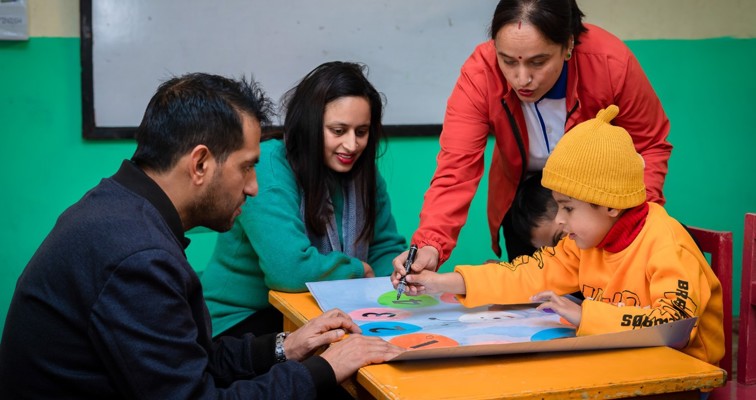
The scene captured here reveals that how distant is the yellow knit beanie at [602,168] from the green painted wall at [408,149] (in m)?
1.96

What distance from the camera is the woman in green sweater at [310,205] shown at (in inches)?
78.4

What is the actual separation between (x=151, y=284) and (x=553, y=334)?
2.27ft

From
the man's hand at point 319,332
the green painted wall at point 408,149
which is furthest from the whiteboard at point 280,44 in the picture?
the man's hand at point 319,332

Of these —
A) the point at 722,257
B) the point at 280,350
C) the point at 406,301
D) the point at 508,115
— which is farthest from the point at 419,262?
the point at 722,257

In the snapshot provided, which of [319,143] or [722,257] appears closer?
[722,257]

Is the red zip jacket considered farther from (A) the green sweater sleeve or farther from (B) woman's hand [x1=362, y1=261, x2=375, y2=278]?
(A) the green sweater sleeve

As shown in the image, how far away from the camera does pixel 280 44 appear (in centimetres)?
318

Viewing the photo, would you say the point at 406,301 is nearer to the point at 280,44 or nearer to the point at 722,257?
the point at 722,257

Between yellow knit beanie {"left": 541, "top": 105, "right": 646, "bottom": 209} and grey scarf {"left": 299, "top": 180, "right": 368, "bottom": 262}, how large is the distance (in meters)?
0.81

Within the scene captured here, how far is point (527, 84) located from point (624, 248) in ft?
1.57

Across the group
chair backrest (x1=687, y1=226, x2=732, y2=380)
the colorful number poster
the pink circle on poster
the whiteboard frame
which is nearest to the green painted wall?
the whiteboard frame

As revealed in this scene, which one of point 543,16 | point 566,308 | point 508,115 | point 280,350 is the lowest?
point 280,350

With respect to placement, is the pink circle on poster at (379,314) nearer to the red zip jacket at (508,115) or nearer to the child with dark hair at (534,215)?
the red zip jacket at (508,115)

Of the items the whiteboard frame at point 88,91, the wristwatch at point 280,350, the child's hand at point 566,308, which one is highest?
the whiteboard frame at point 88,91
